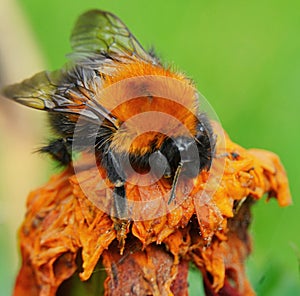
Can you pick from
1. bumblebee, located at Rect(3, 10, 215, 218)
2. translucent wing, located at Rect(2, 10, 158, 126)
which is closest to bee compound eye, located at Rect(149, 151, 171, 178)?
bumblebee, located at Rect(3, 10, 215, 218)

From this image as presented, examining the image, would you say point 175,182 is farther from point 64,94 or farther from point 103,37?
point 103,37

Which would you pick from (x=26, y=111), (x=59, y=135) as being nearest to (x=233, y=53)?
(x=26, y=111)

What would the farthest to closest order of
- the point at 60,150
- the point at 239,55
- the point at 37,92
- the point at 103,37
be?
1. the point at 239,55
2. the point at 103,37
3. the point at 60,150
4. the point at 37,92

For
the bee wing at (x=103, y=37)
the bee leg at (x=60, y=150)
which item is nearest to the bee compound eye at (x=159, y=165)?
the bee leg at (x=60, y=150)

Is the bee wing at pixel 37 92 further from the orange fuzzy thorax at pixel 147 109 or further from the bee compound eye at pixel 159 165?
the bee compound eye at pixel 159 165

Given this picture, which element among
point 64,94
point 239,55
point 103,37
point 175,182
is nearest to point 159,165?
point 175,182

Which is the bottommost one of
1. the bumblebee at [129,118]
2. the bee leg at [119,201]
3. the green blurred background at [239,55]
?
the green blurred background at [239,55]

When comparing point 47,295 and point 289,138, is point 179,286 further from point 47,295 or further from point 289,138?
point 289,138
